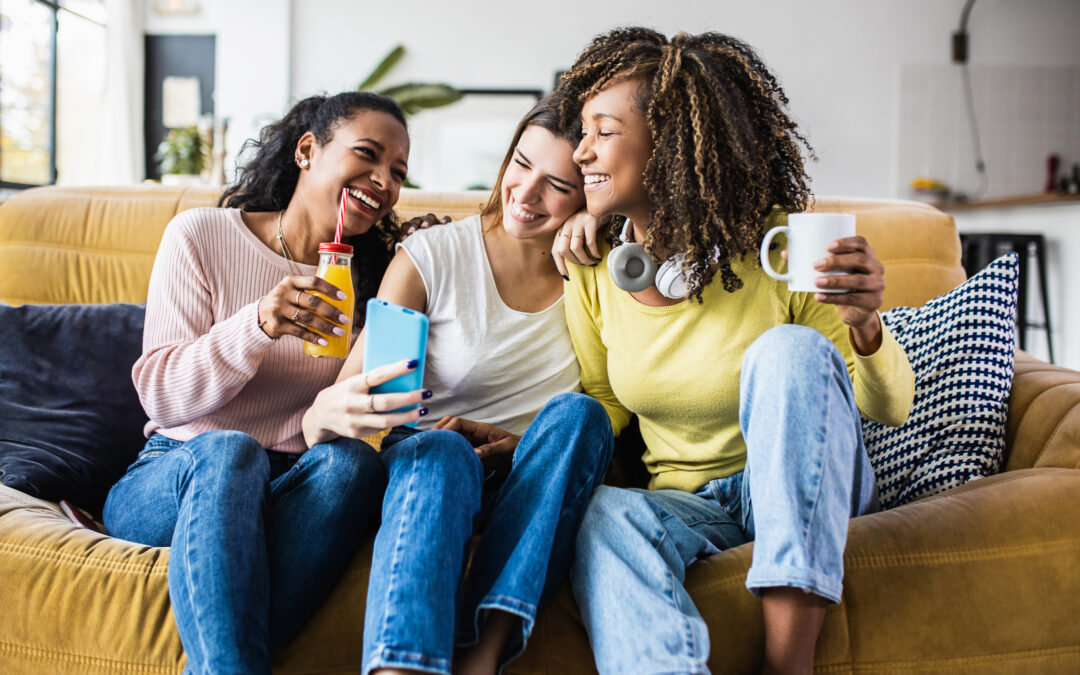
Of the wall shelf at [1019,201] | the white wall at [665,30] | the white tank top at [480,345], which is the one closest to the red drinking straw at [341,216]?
the white tank top at [480,345]

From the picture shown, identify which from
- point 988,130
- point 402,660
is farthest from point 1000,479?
point 988,130

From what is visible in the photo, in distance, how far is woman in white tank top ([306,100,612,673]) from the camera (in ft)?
3.30

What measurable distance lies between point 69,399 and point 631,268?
110 centimetres

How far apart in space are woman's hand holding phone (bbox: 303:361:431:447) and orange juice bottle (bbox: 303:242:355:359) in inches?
4.2

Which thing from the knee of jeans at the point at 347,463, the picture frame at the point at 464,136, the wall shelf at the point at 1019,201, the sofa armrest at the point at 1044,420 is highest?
the picture frame at the point at 464,136

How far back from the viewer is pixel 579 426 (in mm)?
1195

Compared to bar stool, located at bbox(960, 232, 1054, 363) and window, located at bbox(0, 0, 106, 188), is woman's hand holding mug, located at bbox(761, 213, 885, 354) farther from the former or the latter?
window, located at bbox(0, 0, 106, 188)

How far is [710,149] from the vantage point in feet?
4.26

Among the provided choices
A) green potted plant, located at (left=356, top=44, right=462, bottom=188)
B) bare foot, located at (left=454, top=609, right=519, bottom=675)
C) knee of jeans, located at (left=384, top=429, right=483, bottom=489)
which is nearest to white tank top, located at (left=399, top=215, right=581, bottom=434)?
knee of jeans, located at (left=384, top=429, right=483, bottom=489)

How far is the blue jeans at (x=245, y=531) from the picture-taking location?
99 centimetres

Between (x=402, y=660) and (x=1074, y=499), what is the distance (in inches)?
37.9

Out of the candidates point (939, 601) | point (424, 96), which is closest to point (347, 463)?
point (939, 601)

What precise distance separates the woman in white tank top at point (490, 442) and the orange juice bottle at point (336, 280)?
9cm

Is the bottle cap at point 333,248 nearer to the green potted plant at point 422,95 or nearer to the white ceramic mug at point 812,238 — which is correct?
the white ceramic mug at point 812,238
